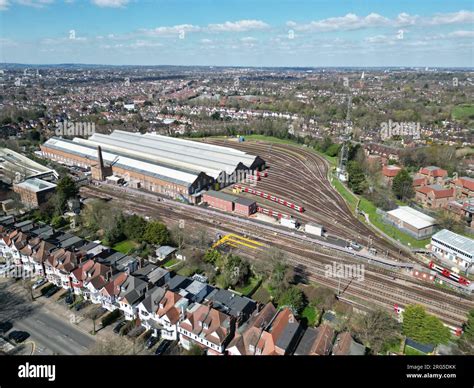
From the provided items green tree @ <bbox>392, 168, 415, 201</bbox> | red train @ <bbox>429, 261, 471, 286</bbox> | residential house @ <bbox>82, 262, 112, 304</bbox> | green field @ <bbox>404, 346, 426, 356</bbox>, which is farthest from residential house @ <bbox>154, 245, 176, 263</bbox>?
green tree @ <bbox>392, 168, 415, 201</bbox>

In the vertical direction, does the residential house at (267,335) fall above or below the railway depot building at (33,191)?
below

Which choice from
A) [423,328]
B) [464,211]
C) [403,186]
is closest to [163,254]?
[423,328]

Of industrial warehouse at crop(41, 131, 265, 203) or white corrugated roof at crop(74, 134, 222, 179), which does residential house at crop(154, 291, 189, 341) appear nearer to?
industrial warehouse at crop(41, 131, 265, 203)

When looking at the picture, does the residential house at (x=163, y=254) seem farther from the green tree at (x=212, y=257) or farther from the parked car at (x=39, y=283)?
the parked car at (x=39, y=283)

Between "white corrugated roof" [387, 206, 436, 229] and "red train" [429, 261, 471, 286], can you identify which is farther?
"white corrugated roof" [387, 206, 436, 229]

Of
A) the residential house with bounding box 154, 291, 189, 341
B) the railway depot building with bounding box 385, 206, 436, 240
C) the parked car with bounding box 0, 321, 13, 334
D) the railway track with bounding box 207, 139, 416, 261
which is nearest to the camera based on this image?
the residential house with bounding box 154, 291, 189, 341

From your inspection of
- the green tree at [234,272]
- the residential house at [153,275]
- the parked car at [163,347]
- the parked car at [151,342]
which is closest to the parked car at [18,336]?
the residential house at [153,275]
